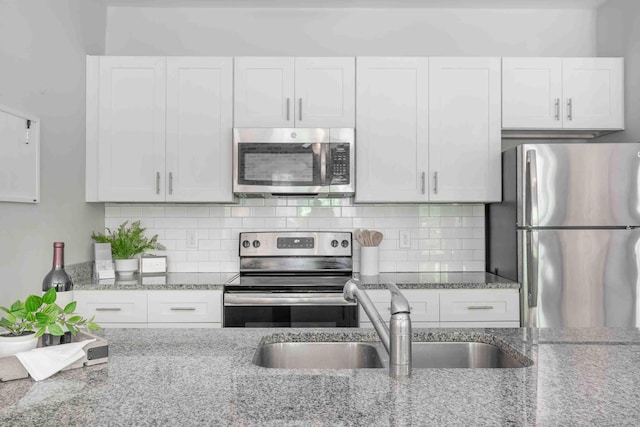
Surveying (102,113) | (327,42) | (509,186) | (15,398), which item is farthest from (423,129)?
(15,398)

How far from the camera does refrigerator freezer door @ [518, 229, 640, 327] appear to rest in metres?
2.69

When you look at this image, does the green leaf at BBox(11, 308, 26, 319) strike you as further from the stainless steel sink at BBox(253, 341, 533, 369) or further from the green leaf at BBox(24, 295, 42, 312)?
the stainless steel sink at BBox(253, 341, 533, 369)

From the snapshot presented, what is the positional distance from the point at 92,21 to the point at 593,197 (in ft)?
10.8

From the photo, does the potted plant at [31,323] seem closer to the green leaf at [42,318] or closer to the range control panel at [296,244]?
the green leaf at [42,318]

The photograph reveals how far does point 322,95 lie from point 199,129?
0.81 meters

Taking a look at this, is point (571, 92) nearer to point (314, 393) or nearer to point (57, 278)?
point (314, 393)

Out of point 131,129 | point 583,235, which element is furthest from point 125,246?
point 583,235

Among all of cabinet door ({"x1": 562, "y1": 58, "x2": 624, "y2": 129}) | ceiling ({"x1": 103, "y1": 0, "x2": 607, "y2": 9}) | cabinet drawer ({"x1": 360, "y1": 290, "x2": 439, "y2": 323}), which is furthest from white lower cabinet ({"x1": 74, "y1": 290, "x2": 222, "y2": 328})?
cabinet door ({"x1": 562, "y1": 58, "x2": 624, "y2": 129})

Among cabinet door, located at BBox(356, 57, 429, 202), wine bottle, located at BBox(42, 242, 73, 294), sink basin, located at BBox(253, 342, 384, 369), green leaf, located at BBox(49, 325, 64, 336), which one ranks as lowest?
sink basin, located at BBox(253, 342, 384, 369)

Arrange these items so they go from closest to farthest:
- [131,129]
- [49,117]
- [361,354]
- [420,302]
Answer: [361,354], [49,117], [420,302], [131,129]

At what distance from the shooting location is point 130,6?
11.1ft

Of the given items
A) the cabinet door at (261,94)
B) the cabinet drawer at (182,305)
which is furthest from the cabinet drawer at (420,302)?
the cabinet door at (261,94)

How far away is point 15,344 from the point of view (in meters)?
1.08

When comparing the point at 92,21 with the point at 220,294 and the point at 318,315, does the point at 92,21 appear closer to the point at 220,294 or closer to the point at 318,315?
the point at 220,294
